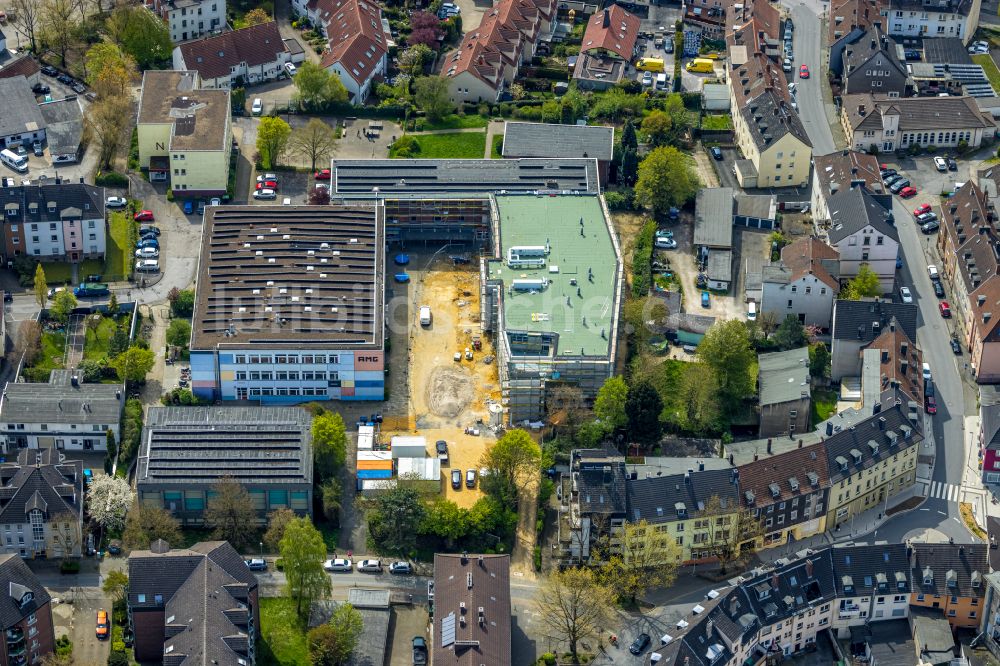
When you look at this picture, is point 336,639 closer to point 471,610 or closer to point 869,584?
point 471,610

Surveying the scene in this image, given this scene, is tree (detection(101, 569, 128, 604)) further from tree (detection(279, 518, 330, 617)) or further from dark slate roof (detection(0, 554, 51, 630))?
tree (detection(279, 518, 330, 617))

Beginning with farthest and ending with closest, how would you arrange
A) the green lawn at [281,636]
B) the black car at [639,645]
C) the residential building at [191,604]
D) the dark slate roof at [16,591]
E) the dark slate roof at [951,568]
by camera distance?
the dark slate roof at [951,568], the black car at [639,645], the green lawn at [281,636], the dark slate roof at [16,591], the residential building at [191,604]

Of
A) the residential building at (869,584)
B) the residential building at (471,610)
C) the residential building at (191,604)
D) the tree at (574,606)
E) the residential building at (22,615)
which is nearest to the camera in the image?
the residential building at (191,604)

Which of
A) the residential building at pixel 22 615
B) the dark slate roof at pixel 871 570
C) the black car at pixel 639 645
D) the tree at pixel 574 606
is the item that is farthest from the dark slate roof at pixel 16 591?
the dark slate roof at pixel 871 570

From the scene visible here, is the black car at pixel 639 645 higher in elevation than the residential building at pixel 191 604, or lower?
lower

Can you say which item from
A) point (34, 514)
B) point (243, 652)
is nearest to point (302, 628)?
point (243, 652)

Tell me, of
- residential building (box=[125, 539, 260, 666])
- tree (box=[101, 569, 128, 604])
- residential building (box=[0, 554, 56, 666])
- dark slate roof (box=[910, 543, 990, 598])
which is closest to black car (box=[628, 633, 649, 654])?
dark slate roof (box=[910, 543, 990, 598])

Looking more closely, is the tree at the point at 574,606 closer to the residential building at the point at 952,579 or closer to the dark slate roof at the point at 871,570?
the dark slate roof at the point at 871,570
